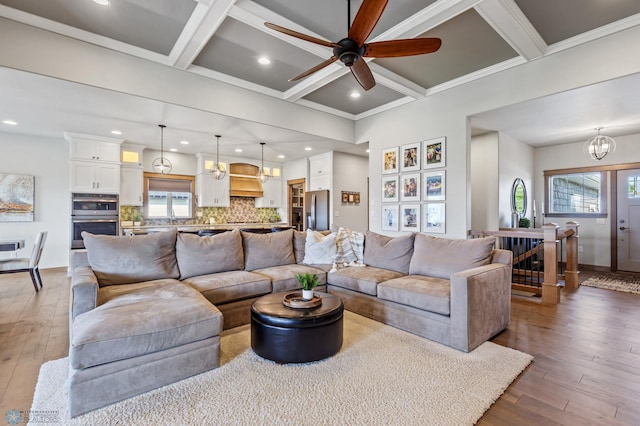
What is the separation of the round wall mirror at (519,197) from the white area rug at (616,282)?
1.72m

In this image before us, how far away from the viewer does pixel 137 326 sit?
1.90 metres

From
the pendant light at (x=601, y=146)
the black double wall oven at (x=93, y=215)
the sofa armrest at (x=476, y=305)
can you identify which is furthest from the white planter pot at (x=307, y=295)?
the pendant light at (x=601, y=146)

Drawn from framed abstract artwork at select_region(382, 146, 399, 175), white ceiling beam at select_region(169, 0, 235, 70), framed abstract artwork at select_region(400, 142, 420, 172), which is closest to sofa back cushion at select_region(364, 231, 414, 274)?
framed abstract artwork at select_region(400, 142, 420, 172)

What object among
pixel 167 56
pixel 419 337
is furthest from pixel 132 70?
pixel 419 337

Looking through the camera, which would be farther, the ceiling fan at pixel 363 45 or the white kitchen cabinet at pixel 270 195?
the white kitchen cabinet at pixel 270 195

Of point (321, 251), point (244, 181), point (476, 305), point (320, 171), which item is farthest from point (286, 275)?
point (244, 181)

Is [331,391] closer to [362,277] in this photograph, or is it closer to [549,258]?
[362,277]

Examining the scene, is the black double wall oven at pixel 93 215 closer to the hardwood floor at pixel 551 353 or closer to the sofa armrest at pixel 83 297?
the hardwood floor at pixel 551 353

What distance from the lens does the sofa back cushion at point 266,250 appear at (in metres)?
3.77

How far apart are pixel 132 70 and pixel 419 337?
4.64 metres

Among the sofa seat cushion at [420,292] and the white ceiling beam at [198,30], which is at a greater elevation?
the white ceiling beam at [198,30]

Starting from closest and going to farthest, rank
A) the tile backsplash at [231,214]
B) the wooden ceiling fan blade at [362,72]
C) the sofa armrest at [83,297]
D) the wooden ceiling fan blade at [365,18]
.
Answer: the wooden ceiling fan blade at [365,18], the sofa armrest at [83,297], the wooden ceiling fan blade at [362,72], the tile backsplash at [231,214]

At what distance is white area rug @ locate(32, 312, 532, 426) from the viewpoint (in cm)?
169

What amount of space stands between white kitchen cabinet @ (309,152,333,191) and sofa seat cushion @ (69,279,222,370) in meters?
5.35
